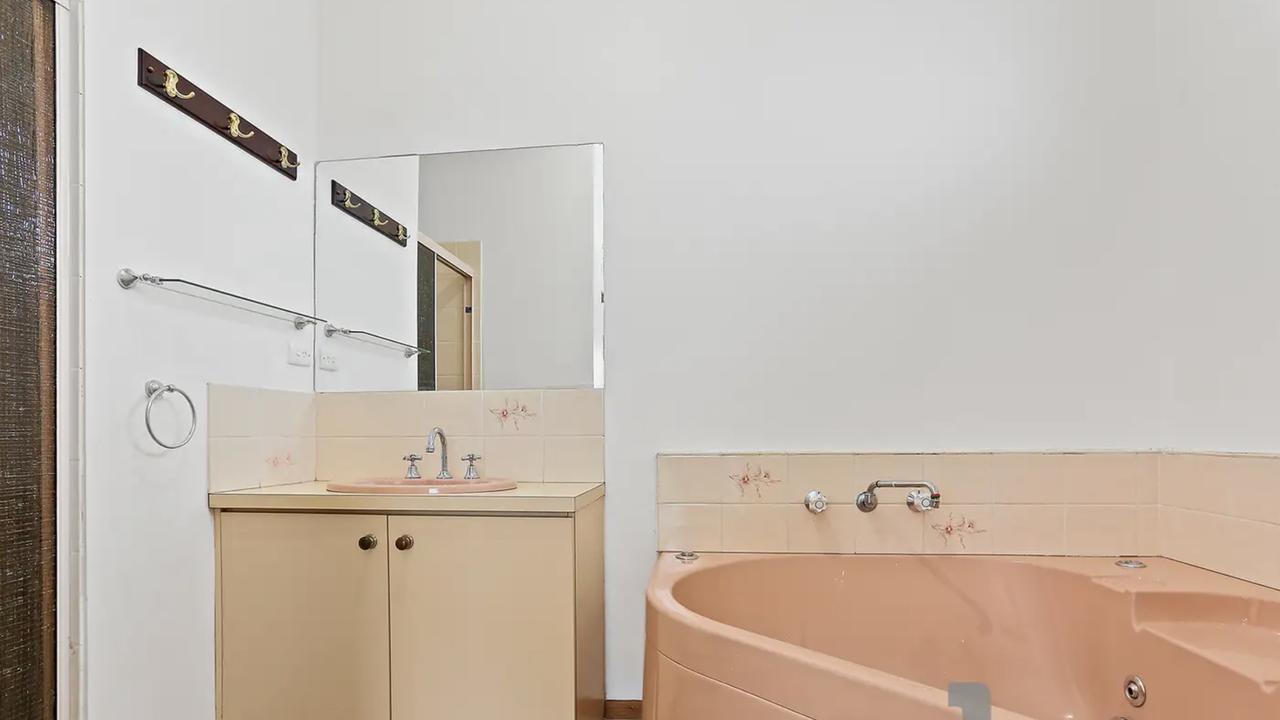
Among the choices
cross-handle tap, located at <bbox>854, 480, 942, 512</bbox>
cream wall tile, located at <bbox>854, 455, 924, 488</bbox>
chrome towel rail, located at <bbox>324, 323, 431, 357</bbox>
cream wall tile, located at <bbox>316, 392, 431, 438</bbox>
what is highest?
chrome towel rail, located at <bbox>324, 323, 431, 357</bbox>

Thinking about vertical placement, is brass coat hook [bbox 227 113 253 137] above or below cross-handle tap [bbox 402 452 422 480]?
above

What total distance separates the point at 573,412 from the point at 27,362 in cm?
129

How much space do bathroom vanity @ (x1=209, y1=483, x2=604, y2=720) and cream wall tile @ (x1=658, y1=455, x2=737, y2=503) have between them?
327mm

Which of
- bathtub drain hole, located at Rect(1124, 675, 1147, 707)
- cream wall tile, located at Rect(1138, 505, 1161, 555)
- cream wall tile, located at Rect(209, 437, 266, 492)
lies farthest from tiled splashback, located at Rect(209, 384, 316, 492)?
cream wall tile, located at Rect(1138, 505, 1161, 555)

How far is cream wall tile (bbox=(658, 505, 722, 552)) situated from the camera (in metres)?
2.18

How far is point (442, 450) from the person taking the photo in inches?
91.1

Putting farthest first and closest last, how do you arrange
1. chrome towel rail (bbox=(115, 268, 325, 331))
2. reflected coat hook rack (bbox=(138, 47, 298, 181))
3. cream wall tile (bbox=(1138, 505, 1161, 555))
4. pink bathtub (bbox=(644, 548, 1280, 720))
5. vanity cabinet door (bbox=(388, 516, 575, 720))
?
cream wall tile (bbox=(1138, 505, 1161, 555)) → vanity cabinet door (bbox=(388, 516, 575, 720)) → reflected coat hook rack (bbox=(138, 47, 298, 181)) → chrome towel rail (bbox=(115, 268, 325, 331)) → pink bathtub (bbox=(644, 548, 1280, 720))

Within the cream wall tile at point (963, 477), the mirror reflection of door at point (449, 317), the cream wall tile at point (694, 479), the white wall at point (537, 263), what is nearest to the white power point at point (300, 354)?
the mirror reflection of door at point (449, 317)

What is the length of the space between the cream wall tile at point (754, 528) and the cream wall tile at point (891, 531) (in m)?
0.21

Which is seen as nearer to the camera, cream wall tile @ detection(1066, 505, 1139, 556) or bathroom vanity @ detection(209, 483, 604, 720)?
bathroom vanity @ detection(209, 483, 604, 720)

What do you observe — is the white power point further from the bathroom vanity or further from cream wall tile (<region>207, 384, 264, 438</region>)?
the bathroom vanity

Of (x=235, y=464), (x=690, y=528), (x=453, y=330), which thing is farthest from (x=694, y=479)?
(x=235, y=464)

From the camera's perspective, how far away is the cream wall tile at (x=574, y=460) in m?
2.27

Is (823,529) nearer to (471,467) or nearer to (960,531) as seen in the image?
(960,531)
